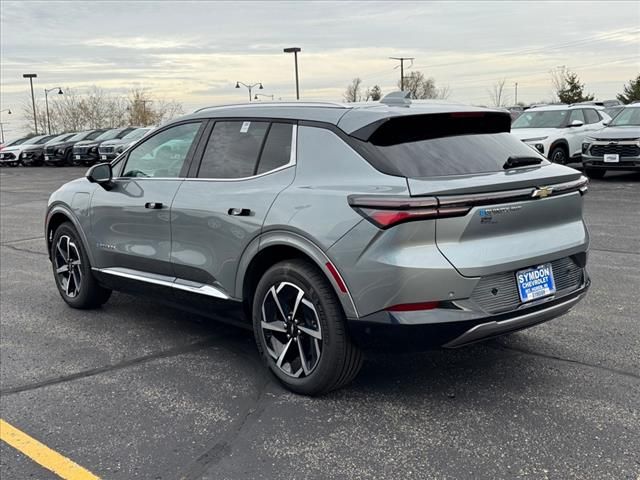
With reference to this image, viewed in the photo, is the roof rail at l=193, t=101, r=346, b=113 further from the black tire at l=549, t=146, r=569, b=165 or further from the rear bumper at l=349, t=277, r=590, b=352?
the black tire at l=549, t=146, r=569, b=165

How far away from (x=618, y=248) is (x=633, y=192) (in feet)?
19.8

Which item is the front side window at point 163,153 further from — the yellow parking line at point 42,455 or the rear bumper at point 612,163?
the rear bumper at point 612,163

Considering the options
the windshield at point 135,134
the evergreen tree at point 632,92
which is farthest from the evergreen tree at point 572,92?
the windshield at point 135,134

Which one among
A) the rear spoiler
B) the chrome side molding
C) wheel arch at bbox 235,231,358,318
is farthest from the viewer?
the chrome side molding

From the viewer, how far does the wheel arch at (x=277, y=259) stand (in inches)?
140

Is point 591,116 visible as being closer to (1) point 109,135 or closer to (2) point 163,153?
(2) point 163,153

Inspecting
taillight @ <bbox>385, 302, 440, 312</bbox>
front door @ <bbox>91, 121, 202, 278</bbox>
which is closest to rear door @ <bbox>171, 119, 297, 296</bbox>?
front door @ <bbox>91, 121, 202, 278</bbox>

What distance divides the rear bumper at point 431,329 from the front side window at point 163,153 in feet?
6.64

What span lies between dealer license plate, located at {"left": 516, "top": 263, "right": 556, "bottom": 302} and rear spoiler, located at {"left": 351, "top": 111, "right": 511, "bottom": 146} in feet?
3.09

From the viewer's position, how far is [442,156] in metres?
3.76

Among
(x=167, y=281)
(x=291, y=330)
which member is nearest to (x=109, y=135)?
(x=167, y=281)

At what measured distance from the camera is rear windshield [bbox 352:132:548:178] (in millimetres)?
3594

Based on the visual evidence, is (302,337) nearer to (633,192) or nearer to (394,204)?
(394,204)

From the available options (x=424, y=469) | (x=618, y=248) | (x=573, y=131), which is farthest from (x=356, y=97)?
(x=424, y=469)
